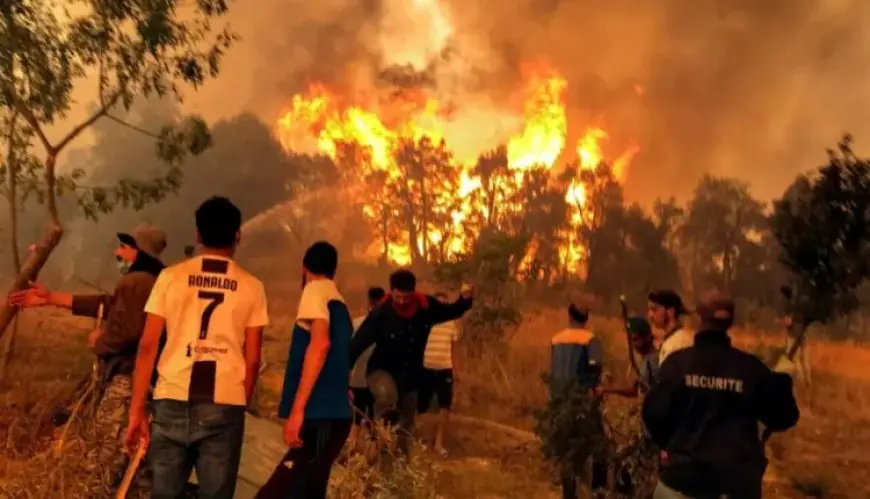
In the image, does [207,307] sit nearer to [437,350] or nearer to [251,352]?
[251,352]

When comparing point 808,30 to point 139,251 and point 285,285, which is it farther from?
point 139,251

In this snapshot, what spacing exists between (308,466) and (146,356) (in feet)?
3.43

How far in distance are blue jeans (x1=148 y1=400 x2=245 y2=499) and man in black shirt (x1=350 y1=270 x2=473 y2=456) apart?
239 cm

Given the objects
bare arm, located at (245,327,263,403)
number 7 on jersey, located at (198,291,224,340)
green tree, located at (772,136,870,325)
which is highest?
green tree, located at (772,136,870,325)

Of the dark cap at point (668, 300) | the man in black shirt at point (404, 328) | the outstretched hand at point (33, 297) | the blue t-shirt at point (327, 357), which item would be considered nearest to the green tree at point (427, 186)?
the man in black shirt at point (404, 328)

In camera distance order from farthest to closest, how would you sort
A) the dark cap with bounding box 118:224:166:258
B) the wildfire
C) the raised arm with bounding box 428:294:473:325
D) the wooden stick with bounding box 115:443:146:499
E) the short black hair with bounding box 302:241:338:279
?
the wildfire → the raised arm with bounding box 428:294:473:325 → the dark cap with bounding box 118:224:166:258 → the short black hair with bounding box 302:241:338:279 → the wooden stick with bounding box 115:443:146:499

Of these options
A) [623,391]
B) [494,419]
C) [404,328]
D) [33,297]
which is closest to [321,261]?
[33,297]

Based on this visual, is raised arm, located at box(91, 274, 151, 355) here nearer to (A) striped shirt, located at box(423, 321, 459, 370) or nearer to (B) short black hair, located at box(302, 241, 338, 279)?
(B) short black hair, located at box(302, 241, 338, 279)

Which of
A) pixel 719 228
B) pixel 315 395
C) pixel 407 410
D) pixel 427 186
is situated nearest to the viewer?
pixel 315 395

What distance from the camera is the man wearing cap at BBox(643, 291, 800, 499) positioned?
331 centimetres

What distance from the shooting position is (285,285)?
25562 millimetres

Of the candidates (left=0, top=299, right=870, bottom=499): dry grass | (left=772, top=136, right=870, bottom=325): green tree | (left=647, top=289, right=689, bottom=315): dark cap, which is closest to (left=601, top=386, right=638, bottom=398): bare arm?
(left=0, top=299, right=870, bottom=499): dry grass

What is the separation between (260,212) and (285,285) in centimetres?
737

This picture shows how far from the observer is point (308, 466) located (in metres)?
4.09
